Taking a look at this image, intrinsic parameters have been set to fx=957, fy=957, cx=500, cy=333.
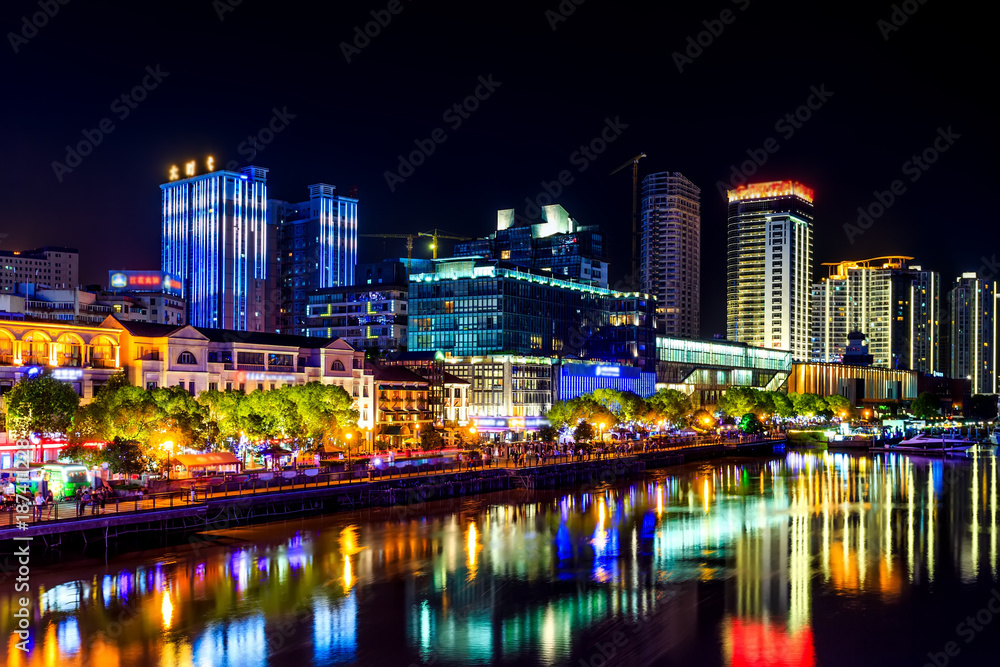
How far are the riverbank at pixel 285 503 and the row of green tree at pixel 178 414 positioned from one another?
9.59 metres

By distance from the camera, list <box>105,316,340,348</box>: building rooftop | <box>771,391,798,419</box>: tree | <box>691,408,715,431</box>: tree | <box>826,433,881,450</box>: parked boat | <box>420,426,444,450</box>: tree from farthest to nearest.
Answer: <box>771,391,798,419</box>: tree
<box>691,408,715,431</box>: tree
<box>826,433,881,450</box>: parked boat
<box>420,426,444,450</box>: tree
<box>105,316,340,348</box>: building rooftop

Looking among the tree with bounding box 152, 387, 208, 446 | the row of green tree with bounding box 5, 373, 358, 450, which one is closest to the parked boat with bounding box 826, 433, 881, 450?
the row of green tree with bounding box 5, 373, 358, 450

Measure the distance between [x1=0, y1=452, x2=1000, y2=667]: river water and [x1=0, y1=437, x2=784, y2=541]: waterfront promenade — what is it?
2.45 m

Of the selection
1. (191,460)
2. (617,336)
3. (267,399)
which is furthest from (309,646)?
(617,336)

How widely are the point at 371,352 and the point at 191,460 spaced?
265ft

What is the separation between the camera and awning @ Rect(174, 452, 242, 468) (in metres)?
73.8

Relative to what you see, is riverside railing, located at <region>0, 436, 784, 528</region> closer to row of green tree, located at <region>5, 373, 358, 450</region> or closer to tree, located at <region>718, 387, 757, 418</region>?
row of green tree, located at <region>5, 373, 358, 450</region>

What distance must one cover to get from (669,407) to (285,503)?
302 feet

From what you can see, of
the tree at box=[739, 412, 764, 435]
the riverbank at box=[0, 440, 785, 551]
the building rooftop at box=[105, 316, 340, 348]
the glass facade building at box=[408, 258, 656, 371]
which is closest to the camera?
the riverbank at box=[0, 440, 785, 551]

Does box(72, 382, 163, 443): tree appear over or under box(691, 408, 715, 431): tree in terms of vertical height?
over

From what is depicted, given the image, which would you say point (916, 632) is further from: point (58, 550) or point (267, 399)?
point (267, 399)

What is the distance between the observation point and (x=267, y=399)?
8931 cm

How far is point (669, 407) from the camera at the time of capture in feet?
509

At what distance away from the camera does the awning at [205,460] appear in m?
73.8
